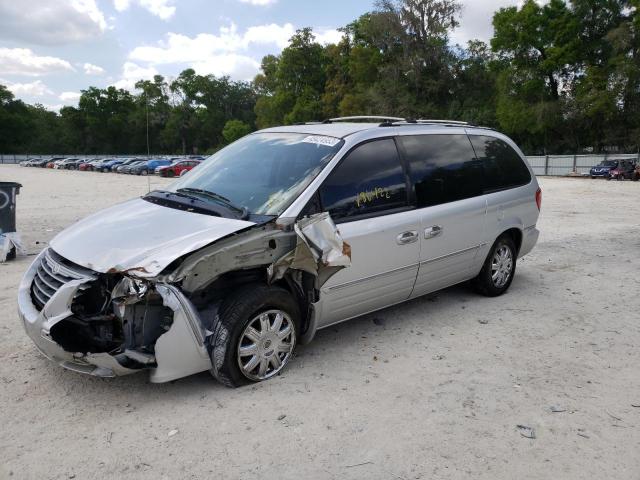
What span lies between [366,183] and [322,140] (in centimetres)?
52

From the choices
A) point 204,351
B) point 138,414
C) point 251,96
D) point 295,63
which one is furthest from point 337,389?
point 251,96

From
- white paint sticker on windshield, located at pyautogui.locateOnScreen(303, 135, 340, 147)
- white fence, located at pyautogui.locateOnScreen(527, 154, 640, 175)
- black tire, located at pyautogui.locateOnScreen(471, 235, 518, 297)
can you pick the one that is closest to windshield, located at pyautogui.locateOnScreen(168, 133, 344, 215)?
white paint sticker on windshield, located at pyautogui.locateOnScreen(303, 135, 340, 147)

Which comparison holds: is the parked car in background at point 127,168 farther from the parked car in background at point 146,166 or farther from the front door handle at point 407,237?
the front door handle at point 407,237

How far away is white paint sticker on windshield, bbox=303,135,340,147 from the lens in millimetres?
4270

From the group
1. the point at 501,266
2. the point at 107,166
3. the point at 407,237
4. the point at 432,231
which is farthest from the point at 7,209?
the point at 107,166

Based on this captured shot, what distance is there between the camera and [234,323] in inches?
135

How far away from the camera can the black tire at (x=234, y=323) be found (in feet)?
11.2

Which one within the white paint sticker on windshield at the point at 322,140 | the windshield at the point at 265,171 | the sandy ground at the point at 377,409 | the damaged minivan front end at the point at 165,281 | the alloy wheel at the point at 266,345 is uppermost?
the white paint sticker on windshield at the point at 322,140

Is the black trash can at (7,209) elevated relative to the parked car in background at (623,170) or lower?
lower

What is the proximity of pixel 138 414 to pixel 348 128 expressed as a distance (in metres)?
2.78

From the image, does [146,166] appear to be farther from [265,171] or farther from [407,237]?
[407,237]

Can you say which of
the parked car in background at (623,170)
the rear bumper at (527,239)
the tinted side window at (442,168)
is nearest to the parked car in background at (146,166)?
the parked car in background at (623,170)

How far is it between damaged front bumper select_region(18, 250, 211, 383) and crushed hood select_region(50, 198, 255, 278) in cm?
17

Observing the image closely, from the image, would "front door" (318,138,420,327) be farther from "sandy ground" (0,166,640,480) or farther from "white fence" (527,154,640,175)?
"white fence" (527,154,640,175)
